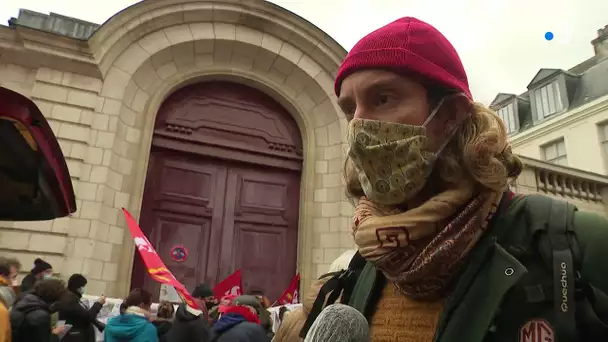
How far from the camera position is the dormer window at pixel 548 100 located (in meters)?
19.0

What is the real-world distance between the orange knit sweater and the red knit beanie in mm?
694

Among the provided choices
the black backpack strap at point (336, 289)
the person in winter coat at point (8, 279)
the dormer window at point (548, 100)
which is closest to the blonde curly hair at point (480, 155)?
the black backpack strap at point (336, 289)

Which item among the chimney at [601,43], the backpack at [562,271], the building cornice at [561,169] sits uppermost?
the chimney at [601,43]

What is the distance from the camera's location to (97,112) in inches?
289

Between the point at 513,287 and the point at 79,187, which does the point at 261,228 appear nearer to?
the point at 79,187

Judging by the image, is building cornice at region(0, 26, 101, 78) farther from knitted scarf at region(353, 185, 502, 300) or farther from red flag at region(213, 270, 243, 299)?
knitted scarf at region(353, 185, 502, 300)

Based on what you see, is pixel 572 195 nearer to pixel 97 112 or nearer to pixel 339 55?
pixel 339 55

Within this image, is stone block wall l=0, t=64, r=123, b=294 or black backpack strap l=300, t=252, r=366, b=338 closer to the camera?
black backpack strap l=300, t=252, r=366, b=338

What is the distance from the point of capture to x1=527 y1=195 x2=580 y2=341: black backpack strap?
1047 mm

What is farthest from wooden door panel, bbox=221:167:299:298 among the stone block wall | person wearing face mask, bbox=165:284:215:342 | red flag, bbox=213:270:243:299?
person wearing face mask, bbox=165:284:215:342

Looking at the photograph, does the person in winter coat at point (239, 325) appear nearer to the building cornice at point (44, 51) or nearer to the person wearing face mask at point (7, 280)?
the person wearing face mask at point (7, 280)

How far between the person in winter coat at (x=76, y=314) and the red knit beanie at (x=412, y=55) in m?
4.52

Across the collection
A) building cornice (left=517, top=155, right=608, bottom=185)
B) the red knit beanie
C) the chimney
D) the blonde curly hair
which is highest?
the chimney

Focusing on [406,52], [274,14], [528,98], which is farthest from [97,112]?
[528,98]
